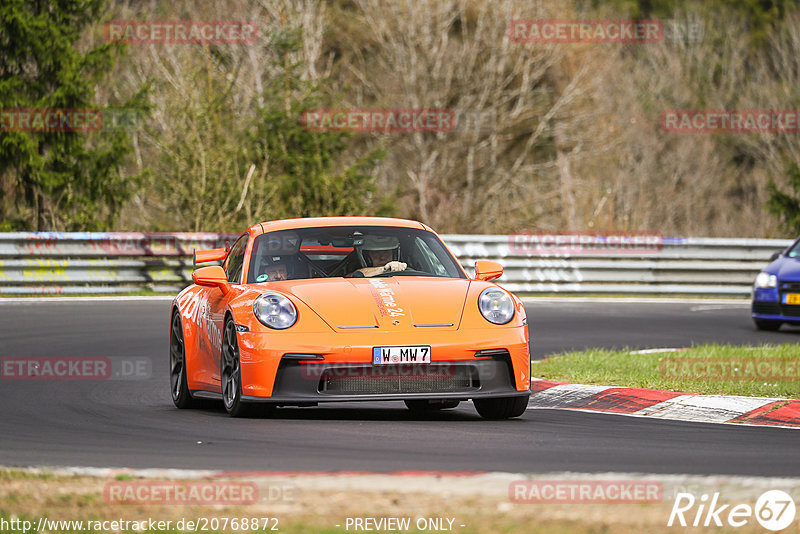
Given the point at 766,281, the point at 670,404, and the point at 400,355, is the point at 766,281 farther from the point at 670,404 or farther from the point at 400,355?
the point at 400,355

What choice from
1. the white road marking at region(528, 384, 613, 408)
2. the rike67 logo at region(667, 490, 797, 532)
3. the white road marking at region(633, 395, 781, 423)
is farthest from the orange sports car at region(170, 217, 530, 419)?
the rike67 logo at region(667, 490, 797, 532)

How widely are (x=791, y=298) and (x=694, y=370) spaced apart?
6.31 meters

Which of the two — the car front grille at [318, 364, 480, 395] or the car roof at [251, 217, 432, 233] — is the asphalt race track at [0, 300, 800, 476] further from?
the car roof at [251, 217, 432, 233]

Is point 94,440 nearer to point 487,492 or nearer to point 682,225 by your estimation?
point 487,492

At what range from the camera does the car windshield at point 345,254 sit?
9.48 m

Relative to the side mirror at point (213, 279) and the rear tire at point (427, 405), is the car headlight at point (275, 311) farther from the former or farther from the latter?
the rear tire at point (427, 405)

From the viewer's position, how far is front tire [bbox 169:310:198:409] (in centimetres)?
993

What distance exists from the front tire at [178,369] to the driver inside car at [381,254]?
5.03 feet

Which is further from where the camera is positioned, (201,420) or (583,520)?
(201,420)

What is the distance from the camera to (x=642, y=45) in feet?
188

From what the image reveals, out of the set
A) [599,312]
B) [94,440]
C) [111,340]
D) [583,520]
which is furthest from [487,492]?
[599,312]

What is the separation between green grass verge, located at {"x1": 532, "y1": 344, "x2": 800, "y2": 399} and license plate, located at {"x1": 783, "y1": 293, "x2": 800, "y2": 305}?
3866 mm

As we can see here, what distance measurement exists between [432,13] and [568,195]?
6553 mm

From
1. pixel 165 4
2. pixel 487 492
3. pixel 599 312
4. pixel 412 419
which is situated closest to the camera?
pixel 487 492
